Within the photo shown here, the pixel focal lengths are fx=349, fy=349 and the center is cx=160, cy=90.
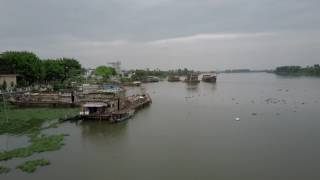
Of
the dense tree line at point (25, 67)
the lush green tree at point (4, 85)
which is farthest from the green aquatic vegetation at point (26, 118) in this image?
the dense tree line at point (25, 67)

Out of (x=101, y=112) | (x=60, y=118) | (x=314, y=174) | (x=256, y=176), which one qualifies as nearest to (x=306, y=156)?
(x=314, y=174)

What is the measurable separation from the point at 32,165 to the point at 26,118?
15.5 m

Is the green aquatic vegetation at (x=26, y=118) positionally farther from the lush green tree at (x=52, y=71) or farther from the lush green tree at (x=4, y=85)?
the lush green tree at (x=52, y=71)

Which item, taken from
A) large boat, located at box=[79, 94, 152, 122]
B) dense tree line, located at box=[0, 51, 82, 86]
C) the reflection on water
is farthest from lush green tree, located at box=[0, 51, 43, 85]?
the reflection on water

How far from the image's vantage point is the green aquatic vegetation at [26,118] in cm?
2798

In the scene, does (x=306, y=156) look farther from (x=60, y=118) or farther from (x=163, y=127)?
(x=60, y=118)

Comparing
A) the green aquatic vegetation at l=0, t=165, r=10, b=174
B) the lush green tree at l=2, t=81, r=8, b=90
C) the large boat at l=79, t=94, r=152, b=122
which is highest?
the lush green tree at l=2, t=81, r=8, b=90

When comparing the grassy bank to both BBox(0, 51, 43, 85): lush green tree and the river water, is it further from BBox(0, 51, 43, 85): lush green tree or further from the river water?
BBox(0, 51, 43, 85): lush green tree

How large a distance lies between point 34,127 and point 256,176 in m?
19.1

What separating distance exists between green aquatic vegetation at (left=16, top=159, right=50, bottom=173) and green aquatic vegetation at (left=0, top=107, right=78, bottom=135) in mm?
8356

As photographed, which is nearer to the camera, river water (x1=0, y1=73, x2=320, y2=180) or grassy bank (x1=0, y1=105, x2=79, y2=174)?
river water (x1=0, y1=73, x2=320, y2=180)

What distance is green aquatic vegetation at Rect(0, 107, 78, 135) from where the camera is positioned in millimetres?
27978

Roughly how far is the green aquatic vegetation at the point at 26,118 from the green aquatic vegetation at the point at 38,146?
2942mm

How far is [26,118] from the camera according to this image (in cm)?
3300
